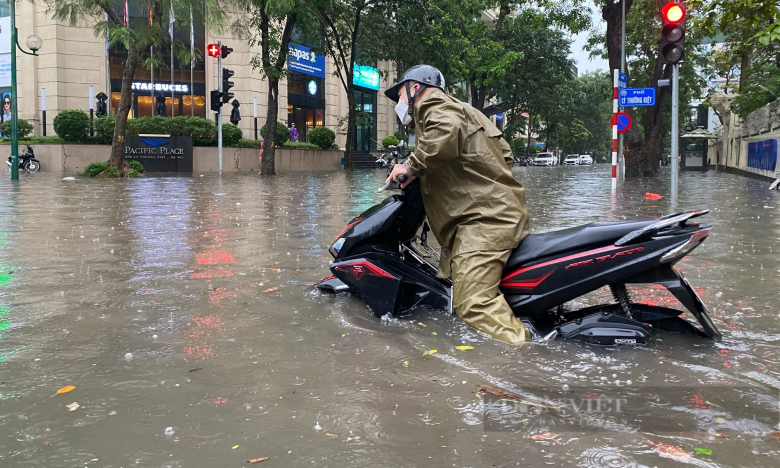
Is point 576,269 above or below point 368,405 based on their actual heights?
→ above

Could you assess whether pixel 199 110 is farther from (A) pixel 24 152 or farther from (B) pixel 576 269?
(B) pixel 576 269

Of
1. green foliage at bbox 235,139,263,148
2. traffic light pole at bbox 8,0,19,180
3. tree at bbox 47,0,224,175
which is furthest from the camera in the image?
green foliage at bbox 235,139,263,148

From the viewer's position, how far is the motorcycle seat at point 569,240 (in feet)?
11.4

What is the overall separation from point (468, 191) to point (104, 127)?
26644 mm

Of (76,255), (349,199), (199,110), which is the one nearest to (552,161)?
(199,110)

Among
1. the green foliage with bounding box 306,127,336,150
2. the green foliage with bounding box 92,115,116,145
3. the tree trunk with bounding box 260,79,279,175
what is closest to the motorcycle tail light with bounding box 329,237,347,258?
the tree trunk with bounding box 260,79,279,175

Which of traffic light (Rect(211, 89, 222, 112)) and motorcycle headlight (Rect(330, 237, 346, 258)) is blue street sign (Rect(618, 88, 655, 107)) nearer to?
motorcycle headlight (Rect(330, 237, 346, 258))

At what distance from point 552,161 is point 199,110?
1482 inches

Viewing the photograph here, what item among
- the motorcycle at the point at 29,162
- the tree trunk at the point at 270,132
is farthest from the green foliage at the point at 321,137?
the motorcycle at the point at 29,162

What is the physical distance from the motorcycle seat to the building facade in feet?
76.8

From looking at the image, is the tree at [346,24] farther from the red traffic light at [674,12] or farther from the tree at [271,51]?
the red traffic light at [674,12]

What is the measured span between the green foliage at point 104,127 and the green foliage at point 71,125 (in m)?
0.41

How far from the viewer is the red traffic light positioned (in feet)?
33.4

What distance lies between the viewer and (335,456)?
2361mm
